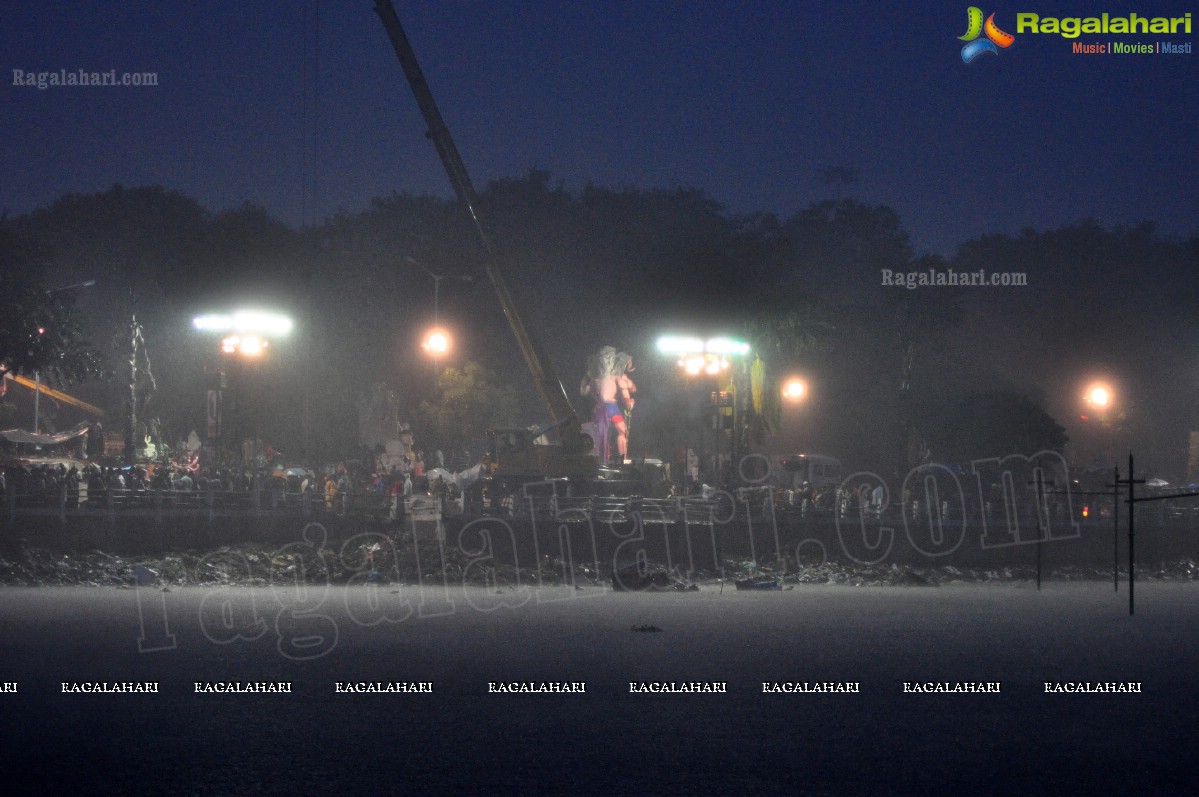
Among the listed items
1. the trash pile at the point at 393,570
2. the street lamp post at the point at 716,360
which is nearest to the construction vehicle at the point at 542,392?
the street lamp post at the point at 716,360

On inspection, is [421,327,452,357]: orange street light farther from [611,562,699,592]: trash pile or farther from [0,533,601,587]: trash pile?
[611,562,699,592]: trash pile

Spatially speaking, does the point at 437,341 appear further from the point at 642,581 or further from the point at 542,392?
the point at 642,581

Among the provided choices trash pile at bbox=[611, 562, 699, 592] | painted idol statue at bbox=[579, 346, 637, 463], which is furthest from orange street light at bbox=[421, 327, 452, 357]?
painted idol statue at bbox=[579, 346, 637, 463]

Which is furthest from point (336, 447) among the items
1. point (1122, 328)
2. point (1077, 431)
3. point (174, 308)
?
point (1122, 328)

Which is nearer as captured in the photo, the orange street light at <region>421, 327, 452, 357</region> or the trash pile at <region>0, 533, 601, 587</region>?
the trash pile at <region>0, 533, 601, 587</region>

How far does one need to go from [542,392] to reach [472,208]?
718cm

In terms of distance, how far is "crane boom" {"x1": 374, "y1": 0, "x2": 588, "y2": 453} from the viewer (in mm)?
39438

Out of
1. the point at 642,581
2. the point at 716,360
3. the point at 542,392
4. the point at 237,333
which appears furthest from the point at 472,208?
the point at 642,581

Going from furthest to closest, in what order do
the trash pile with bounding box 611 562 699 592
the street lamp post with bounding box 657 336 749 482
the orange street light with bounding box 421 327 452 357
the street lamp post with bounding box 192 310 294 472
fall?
the street lamp post with bounding box 192 310 294 472
the orange street light with bounding box 421 327 452 357
the street lamp post with bounding box 657 336 749 482
the trash pile with bounding box 611 562 699 592

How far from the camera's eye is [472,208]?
141ft

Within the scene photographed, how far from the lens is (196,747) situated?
13.2 metres

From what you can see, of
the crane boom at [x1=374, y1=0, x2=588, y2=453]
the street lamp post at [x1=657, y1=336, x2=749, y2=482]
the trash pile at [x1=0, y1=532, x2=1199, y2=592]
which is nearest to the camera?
the trash pile at [x1=0, y1=532, x2=1199, y2=592]

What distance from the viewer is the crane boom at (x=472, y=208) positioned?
39.4m

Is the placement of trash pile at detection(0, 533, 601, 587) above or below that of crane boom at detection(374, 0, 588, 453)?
below
